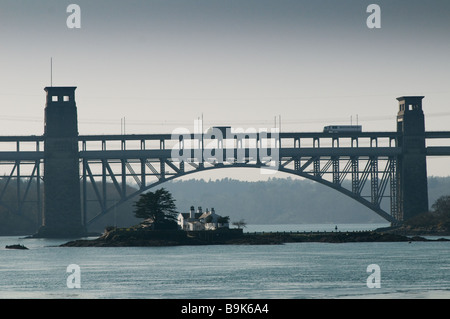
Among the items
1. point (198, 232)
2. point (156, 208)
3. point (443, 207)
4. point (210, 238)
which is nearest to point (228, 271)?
point (156, 208)

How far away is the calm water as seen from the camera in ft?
252

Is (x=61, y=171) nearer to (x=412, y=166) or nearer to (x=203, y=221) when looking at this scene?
(x=203, y=221)

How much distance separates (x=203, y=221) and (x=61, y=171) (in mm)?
25300

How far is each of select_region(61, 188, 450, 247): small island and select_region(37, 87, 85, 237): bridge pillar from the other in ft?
40.4

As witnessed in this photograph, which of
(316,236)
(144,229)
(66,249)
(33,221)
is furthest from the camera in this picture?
(33,221)

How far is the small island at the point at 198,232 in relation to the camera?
140250mm

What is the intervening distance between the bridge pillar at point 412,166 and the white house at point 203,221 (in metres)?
32.9

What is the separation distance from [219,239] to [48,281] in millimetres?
59562

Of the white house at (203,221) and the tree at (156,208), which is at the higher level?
the tree at (156,208)

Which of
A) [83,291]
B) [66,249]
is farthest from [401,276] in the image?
[66,249]

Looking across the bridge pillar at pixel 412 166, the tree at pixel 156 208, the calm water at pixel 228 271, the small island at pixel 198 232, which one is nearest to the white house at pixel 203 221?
the small island at pixel 198 232

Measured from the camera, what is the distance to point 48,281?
8838 centimetres

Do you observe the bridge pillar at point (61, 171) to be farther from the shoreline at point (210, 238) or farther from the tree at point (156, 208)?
the tree at point (156, 208)

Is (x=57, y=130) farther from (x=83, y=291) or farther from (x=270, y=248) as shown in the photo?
(x=83, y=291)
